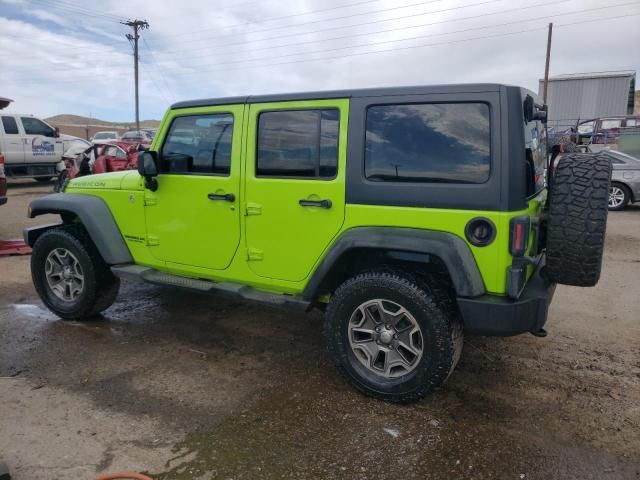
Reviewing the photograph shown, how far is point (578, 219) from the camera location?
2859 mm

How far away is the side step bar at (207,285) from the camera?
3.52m

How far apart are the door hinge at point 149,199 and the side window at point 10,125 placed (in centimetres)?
1311

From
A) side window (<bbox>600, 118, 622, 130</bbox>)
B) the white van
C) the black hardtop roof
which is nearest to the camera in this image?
the black hardtop roof

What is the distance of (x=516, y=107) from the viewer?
9.24 ft

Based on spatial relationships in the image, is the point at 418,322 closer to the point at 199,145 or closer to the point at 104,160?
the point at 199,145

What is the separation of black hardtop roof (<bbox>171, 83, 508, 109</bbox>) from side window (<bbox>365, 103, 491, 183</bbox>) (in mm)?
81

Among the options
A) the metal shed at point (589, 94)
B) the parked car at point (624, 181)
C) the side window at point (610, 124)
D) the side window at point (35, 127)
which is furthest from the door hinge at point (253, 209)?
the metal shed at point (589, 94)

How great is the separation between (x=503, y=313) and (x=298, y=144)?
5.62ft

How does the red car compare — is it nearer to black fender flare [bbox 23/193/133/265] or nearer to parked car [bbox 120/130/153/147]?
parked car [bbox 120/130/153/147]

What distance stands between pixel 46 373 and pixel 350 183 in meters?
2.57

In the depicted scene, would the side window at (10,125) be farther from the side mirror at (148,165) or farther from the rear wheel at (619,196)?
the rear wheel at (619,196)

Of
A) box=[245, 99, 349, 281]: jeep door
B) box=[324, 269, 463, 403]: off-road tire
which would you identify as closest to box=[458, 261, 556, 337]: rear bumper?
box=[324, 269, 463, 403]: off-road tire

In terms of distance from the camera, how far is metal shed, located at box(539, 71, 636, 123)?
30.9 metres

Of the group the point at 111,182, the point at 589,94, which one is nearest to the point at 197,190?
the point at 111,182
